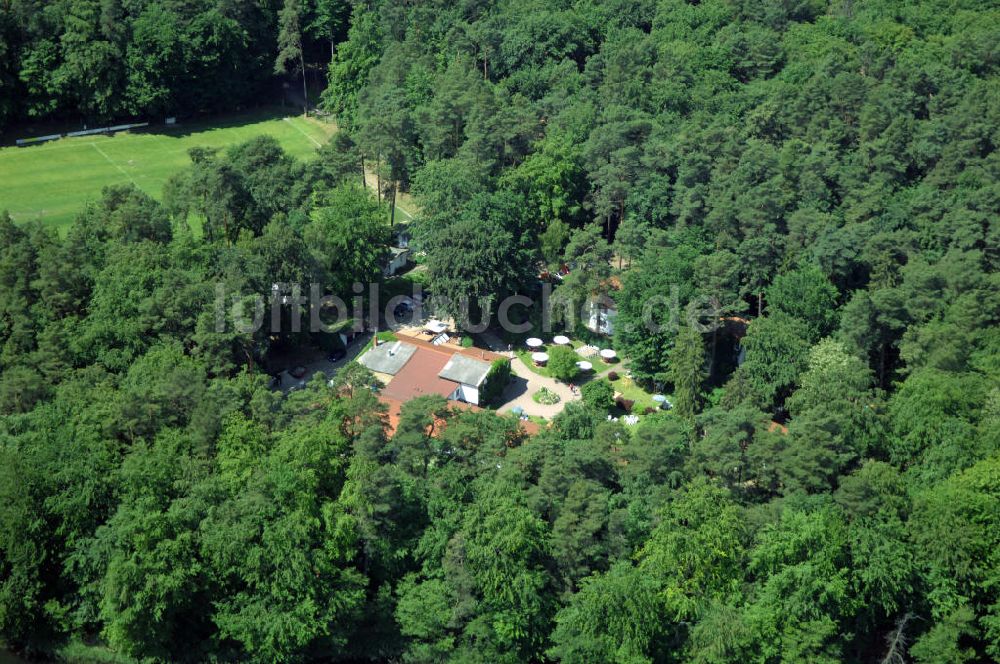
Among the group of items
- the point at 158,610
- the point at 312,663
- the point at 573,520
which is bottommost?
the point at 312,663

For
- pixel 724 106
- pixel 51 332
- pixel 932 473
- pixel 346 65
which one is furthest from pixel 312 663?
pixel 346 65

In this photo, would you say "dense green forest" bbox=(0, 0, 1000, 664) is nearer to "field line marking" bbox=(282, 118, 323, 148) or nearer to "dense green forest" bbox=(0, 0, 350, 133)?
"dense green forest" bbox=(0, 0, 350, 133)

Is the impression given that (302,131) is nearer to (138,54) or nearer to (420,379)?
(138,54)

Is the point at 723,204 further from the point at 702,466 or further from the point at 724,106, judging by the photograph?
the point at 702,466

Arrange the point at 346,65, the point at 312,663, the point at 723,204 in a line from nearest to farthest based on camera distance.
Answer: the point at 312,663, the point at 723,204, the point at 346,65

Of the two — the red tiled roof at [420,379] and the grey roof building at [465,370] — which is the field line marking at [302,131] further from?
the grey roof building at [465,370]

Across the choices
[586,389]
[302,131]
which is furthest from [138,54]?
[586,389]

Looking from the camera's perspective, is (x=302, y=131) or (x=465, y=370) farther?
(x=302, y=131)
